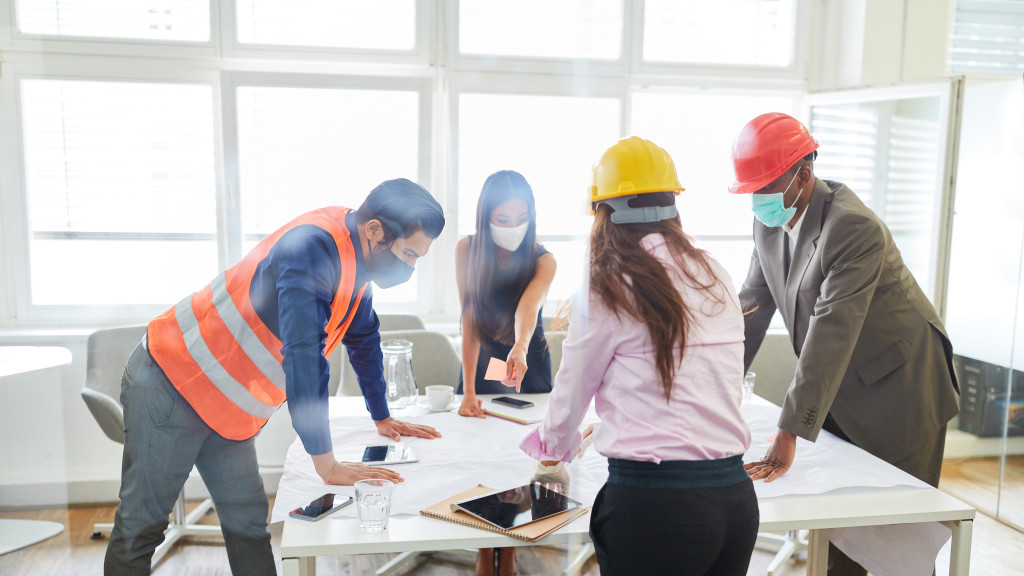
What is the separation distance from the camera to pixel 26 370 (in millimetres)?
2127

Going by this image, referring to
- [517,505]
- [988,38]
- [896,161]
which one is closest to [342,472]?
[517,505]

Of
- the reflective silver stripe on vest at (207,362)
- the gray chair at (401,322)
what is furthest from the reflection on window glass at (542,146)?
the reflective silver stripe on vest at (207,362)

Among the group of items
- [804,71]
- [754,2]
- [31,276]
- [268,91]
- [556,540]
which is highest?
[754,2]

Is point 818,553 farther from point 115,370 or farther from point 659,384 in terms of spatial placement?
point 115,370

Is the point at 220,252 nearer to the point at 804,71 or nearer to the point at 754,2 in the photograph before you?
the point at 754,2

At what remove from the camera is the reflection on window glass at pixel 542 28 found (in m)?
2.23

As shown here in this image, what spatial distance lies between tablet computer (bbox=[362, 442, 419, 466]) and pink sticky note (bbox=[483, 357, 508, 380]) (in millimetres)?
387

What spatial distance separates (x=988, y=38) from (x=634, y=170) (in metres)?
3.00

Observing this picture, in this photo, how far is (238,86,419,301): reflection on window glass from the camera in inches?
87.9

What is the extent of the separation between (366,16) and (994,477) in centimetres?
293

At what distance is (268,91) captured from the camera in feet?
7.33

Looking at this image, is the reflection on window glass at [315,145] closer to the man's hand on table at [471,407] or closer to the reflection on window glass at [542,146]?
the reflection on window glass at [542,146]

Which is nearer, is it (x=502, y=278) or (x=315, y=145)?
(x=502, y=278)

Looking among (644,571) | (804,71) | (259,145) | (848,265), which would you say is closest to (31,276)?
(259,145)
